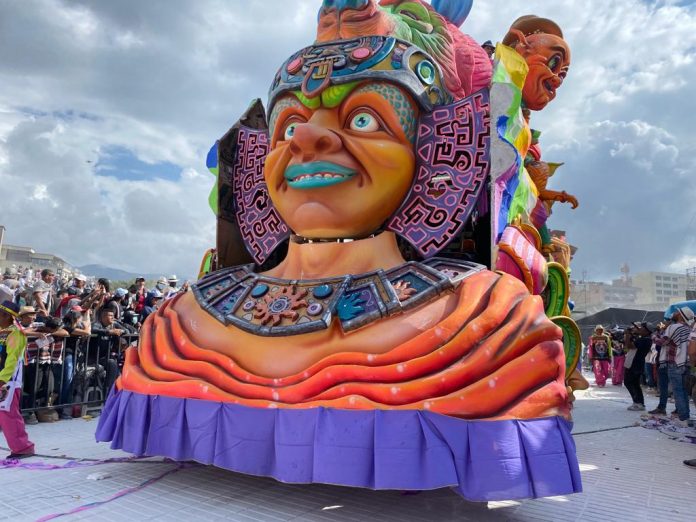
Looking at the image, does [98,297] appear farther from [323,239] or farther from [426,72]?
[426,72]

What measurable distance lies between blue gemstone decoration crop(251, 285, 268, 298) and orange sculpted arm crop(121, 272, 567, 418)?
59cm

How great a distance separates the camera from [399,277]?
411 cm

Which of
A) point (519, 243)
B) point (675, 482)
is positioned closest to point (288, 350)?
point (519, 243)

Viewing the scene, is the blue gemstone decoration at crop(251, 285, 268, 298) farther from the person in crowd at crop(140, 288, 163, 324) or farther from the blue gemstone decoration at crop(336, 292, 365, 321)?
the person in crowd at crop(140, 288, 163, 324)

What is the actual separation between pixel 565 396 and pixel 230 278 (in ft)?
9.56

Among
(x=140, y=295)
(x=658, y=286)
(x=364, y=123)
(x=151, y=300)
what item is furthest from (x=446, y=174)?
(x=658, y=286)

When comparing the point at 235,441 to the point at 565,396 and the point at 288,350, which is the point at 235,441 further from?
the point at 565,396

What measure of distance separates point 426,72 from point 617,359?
489 inches

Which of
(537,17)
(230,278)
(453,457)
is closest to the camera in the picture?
(453,457)

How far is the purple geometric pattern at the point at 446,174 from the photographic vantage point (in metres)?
4.43

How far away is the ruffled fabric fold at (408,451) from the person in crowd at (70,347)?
432 cm

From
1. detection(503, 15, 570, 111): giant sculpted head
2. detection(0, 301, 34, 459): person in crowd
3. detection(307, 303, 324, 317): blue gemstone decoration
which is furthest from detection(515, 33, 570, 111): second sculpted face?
detection(0, 301, 34, 459): person in crowd

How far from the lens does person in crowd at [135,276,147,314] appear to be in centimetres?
945

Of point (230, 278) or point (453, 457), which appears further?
point (230, 278)
